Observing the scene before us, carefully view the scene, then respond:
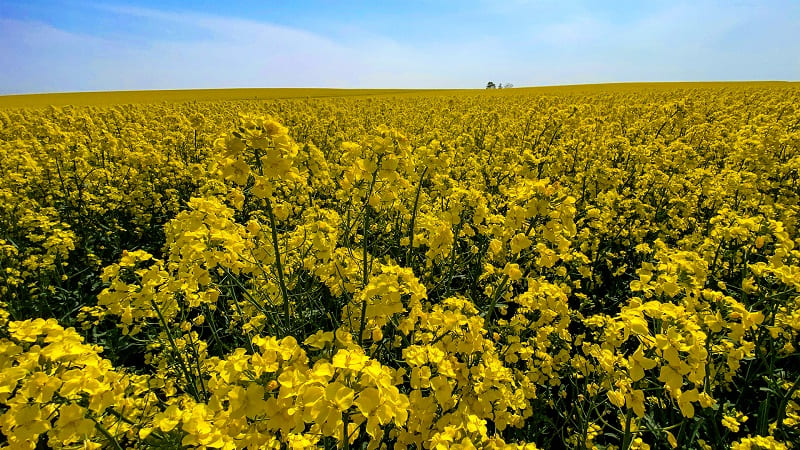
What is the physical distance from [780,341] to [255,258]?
14.0ft

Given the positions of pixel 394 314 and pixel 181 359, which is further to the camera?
pixel 394 314

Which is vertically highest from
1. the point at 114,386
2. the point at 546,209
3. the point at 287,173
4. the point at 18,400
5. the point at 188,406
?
the point at 287,173

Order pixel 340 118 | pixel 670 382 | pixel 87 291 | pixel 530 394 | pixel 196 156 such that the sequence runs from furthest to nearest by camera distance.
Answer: pixel 340 118
pixel 196 156
pixel 87 291
pixel 530 394
pixel 670 382

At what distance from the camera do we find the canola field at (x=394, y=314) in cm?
161

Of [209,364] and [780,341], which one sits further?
[780,341]

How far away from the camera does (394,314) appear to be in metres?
2.75

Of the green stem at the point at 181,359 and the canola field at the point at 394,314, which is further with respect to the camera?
the green stem at the point at 181,359

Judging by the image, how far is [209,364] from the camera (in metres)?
2.75

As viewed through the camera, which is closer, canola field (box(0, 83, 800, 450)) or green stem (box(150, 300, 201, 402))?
canola field (box(0, 83, 800, 450))

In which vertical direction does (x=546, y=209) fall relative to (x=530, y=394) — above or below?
above

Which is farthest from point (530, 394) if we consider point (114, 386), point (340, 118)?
point (340, 118)

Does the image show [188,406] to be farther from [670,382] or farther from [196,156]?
[196,156]

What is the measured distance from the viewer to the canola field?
161 cm

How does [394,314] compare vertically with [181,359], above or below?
above
